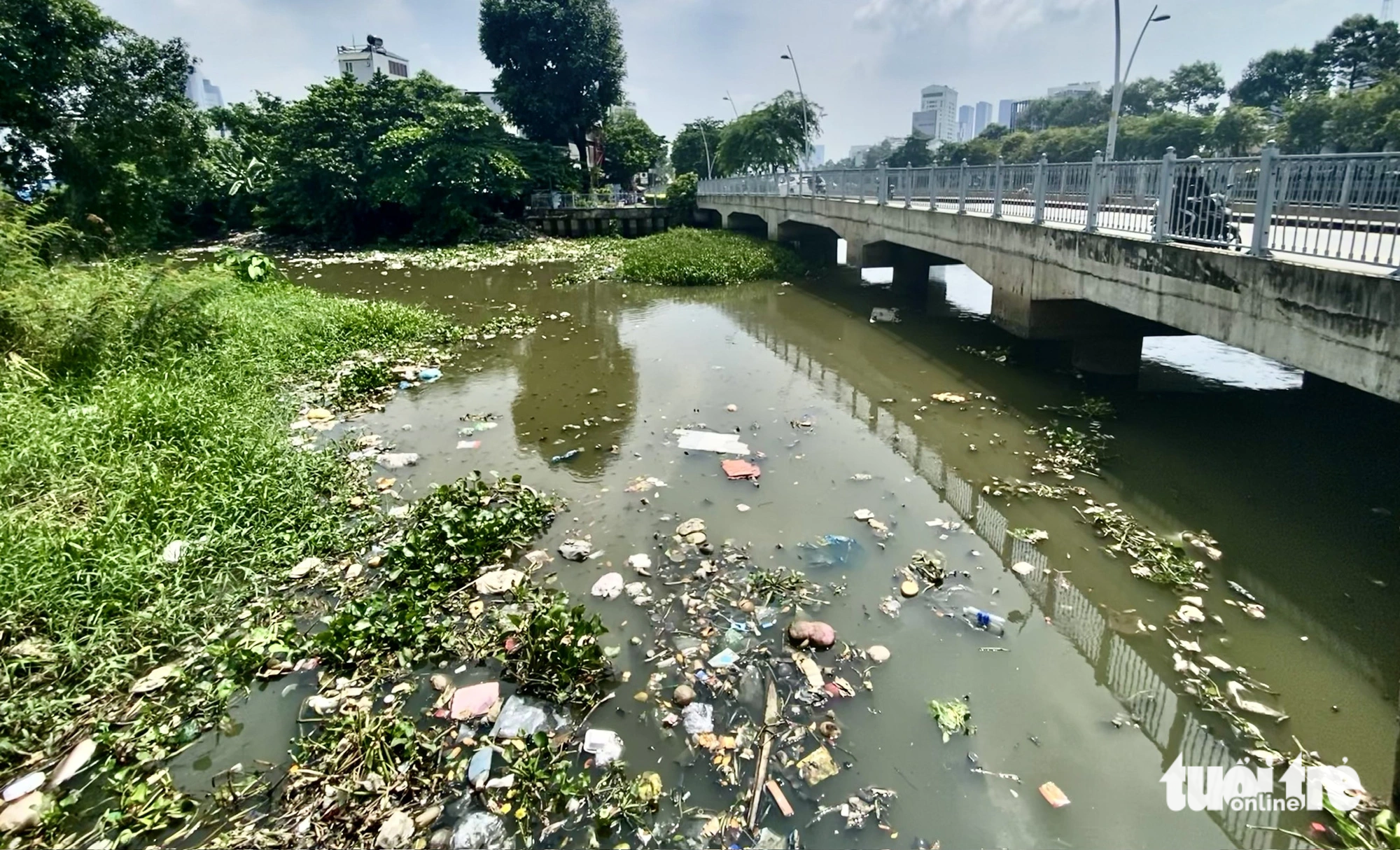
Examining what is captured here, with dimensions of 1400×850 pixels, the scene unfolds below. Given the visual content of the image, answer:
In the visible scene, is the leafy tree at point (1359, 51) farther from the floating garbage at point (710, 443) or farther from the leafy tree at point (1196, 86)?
the floating garbage at point (710, 443)

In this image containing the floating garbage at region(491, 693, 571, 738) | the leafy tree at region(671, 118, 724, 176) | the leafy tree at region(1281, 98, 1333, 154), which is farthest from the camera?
the leafy tree at region(671, 118, 724, 176)

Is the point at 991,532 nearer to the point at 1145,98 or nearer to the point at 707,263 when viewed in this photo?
the point at 707,263

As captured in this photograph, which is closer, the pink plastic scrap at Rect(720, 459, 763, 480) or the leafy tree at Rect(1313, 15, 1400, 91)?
the pink plastic scrap at Rect(720, 459, 763, 480)

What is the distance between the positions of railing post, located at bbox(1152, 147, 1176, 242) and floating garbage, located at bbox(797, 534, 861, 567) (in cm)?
480

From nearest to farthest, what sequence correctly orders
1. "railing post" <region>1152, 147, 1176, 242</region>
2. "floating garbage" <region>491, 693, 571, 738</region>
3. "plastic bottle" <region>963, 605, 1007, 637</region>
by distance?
"floating garbage" <region>491, 693, 571, 738</region>
"plastic bottle" <region>963, 605, 1007, 637</region>
"railing post" <region>1152, 147, 1176, 242</region>

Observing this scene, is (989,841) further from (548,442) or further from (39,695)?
(548,442)

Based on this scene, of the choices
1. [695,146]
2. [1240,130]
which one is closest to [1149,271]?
[1240,130]

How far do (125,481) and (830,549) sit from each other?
5168mm

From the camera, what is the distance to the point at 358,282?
787 inches

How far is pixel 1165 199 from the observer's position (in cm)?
711

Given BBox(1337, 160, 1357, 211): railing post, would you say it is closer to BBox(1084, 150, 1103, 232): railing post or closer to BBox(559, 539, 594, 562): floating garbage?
BBox(1084, 150, 1103, 232): railing post

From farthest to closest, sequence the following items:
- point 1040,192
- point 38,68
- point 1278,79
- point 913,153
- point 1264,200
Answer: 1. point 913,153
2. point 1278,79
3. point 38,68
4. point 1040,192
5. point 1264,200

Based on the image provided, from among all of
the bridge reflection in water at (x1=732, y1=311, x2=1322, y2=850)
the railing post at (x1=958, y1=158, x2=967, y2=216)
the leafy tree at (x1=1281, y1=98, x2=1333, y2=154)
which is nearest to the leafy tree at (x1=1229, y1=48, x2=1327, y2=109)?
the leafy tree at (x1=1281, y1=98, x2=1333, y2=154)

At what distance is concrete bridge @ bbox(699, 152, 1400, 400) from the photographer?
5.20 m
